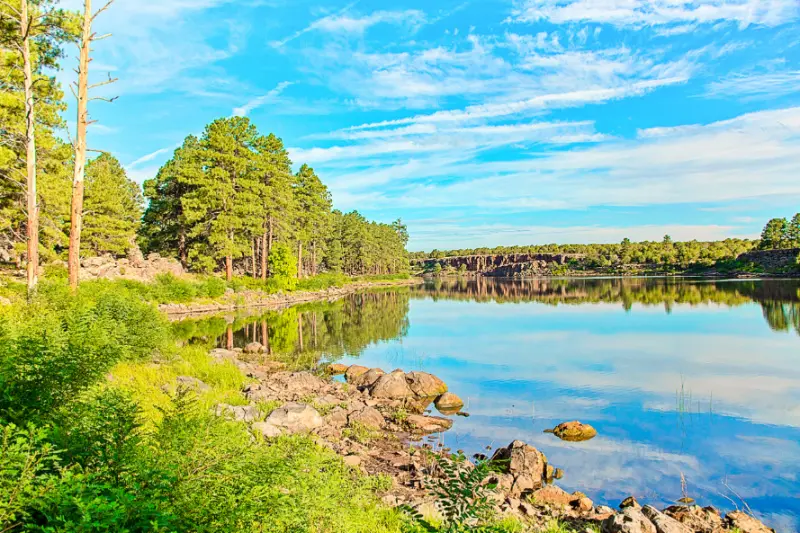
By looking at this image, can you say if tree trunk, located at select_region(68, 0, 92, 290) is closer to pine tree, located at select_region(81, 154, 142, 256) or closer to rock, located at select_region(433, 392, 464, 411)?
rock, located at select_region(433, 392, 464, 411)

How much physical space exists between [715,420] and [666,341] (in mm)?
12694

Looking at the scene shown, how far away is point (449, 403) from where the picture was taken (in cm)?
1409

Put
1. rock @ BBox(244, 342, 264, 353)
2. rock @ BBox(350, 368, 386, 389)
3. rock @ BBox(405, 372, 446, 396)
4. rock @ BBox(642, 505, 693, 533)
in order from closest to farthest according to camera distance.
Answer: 1. rock @ BBox(642, 505, 693, 533)
2. rock @ BBox(405, 372, 446, 396)
3. rock @ BBox(350, 368, 386, 389)
4. rock @ BBox(244, 342, 264, 353)

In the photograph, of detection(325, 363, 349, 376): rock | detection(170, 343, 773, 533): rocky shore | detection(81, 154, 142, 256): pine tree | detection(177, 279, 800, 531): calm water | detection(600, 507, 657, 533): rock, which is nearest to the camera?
detection(600, 507, 657, 533): rock

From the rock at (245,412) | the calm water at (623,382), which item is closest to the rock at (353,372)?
the calm water at (623,382)

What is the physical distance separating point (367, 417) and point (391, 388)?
2.82 metres

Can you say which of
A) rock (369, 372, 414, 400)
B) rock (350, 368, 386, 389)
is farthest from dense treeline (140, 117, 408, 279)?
rock (369, 372, 414, 400)

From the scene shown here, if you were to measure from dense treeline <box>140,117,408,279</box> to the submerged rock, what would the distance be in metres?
29.8

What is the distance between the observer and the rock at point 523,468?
8703 millimetres

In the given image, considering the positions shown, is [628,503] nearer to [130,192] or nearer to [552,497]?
[552,497]

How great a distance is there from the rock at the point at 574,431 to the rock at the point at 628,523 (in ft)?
15.3

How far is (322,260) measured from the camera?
8606cm

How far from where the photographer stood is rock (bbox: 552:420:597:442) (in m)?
11.5

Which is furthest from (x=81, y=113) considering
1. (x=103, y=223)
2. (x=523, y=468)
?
(x=103, y=223)
